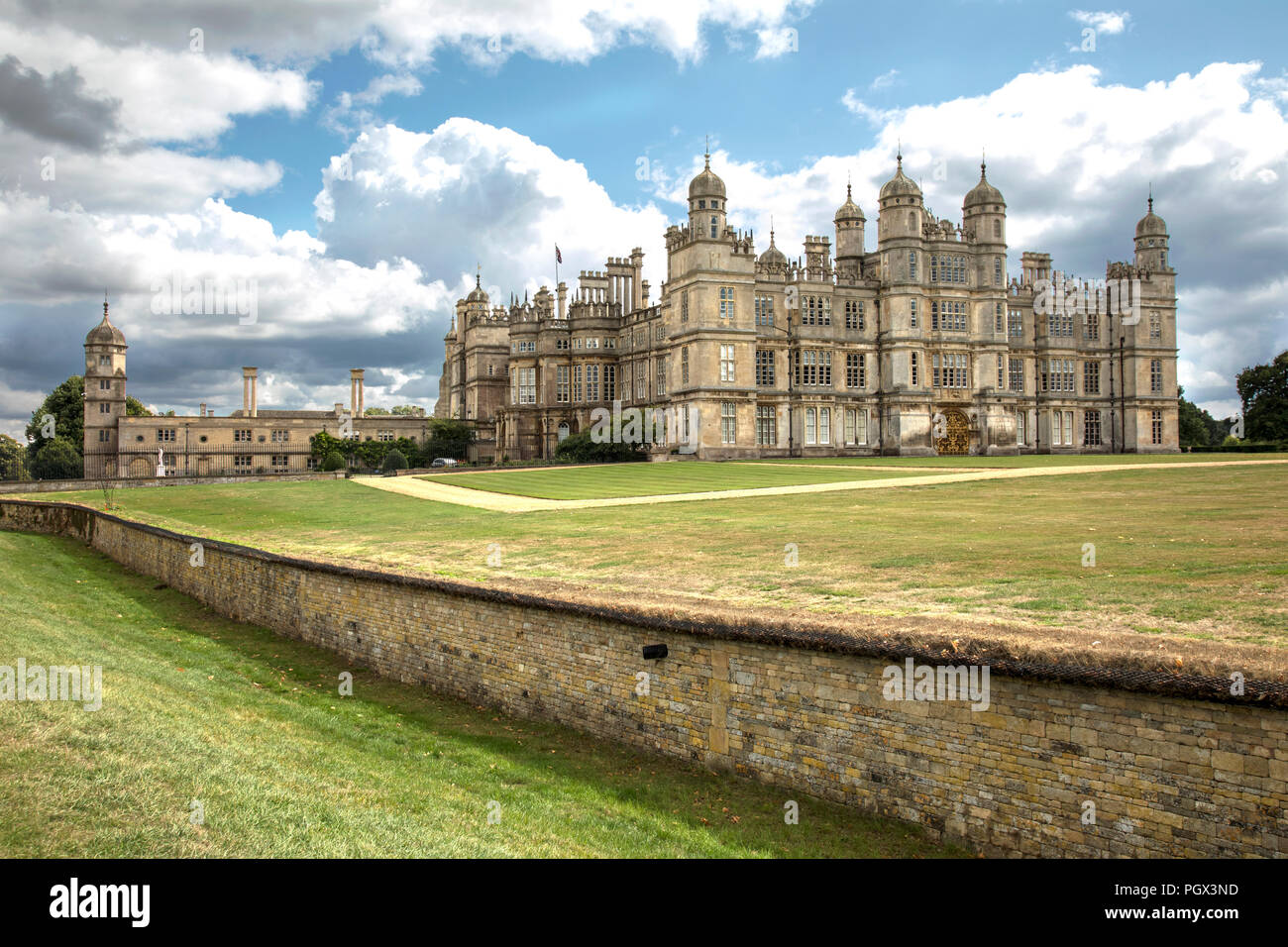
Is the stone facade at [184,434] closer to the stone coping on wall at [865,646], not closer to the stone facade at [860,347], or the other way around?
the stone facade at [860,347]

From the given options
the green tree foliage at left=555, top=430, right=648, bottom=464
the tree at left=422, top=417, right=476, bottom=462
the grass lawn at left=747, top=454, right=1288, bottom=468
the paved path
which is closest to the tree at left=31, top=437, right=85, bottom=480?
the tree at left=422, top=417, right=476, bottom=462

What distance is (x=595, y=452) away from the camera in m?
57.8

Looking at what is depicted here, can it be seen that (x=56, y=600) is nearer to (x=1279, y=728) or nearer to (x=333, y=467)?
(x=1279, y=728)

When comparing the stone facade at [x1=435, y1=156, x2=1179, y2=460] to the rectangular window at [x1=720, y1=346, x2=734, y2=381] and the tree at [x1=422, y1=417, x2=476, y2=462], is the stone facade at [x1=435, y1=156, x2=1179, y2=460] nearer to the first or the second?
the rectangular window at [x1=720, y1=346, x2=734, y2=381]

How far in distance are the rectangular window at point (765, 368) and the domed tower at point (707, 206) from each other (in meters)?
8.52

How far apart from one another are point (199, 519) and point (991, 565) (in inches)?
1151

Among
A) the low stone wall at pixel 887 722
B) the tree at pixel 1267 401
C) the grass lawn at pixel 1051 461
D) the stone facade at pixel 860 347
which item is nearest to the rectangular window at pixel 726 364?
the stone facade at pixel 860 347

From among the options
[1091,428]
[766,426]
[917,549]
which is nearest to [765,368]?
[766,426]

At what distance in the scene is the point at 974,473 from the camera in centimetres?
3578

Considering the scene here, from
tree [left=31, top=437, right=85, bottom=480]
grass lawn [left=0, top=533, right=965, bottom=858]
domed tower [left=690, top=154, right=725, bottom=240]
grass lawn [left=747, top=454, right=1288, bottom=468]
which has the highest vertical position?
domed tower [left=690, top=154, right=725, bottom=240]

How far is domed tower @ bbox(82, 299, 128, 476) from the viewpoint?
73.8 meters

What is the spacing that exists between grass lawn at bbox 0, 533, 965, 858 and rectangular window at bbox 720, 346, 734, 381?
4067 centimetres
